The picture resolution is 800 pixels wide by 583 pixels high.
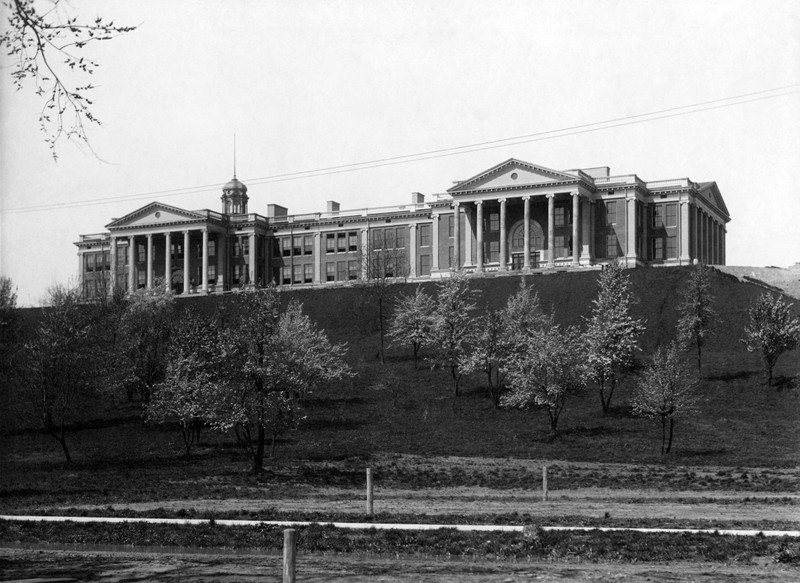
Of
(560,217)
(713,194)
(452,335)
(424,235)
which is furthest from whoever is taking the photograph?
(424,235)

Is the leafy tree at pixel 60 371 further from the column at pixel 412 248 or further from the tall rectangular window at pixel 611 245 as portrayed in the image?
the column at pixel 412 248

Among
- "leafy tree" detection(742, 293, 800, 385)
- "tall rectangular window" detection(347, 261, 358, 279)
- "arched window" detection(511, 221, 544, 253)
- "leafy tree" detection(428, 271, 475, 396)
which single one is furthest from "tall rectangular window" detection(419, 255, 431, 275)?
"leafy tree" detection(742, 293, 800, 385)

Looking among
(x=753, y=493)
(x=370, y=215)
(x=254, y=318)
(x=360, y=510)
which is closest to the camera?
(x=360, y=510)

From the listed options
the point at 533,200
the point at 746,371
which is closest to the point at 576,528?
the point at 746,371

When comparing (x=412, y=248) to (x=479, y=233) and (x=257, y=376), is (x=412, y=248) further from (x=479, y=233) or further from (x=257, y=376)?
(x=257, y=376)

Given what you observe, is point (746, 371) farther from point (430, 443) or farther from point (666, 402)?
point (430, 443)

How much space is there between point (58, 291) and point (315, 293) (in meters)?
39.6

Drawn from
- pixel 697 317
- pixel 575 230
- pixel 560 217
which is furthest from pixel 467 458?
pixel 560 217

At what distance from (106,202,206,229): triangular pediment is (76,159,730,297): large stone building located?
0.14 metres

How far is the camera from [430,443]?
205ft

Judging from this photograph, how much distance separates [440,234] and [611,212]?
22.3 metres

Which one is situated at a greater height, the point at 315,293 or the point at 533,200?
the point at 533,200

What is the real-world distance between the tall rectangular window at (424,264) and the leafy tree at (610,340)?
5926 cm

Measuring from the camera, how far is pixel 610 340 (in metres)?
73.0
